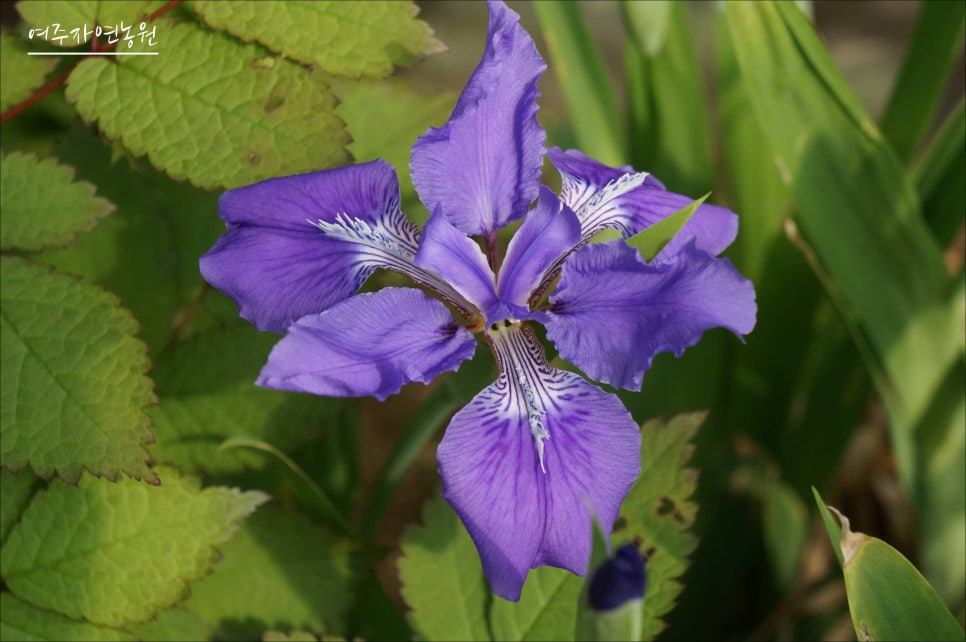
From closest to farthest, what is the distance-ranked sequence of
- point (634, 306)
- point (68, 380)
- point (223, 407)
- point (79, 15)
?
1. point (634, 306)
2. point (68, 380)
3. point (79, 15)
4. point (223, 407)

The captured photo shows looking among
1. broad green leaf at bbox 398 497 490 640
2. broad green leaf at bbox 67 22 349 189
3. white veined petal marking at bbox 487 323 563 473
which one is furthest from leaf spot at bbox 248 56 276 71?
broad green leaf at bbox 398 497 490 640

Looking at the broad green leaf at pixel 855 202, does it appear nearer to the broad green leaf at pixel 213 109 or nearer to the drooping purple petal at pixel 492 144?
the drooping purple petal at pixel 492 144

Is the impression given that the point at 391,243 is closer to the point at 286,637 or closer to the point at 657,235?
the point at 657,235

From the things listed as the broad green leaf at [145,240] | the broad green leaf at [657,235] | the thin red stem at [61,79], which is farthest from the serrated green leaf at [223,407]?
the broad green leaf at [657,235]

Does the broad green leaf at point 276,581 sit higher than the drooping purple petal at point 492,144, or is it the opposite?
the drooping purple petal at point 492,144

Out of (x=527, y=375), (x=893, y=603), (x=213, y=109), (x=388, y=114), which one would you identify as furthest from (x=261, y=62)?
(x=893, y=603)

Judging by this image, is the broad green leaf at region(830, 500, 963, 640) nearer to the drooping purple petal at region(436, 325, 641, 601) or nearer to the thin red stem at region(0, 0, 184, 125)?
the drooping purple petal at region(436, 325, 641, 601)

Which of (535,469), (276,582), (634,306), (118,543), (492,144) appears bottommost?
(276,582)

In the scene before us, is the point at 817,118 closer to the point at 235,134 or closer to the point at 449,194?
the point at 449,194
